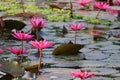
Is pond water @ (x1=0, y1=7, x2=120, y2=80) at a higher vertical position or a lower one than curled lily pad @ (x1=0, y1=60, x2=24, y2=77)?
lower

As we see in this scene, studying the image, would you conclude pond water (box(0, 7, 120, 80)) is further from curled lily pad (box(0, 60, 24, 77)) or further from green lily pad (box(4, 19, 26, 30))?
green lily pad (box(4, 19, 26, 30))

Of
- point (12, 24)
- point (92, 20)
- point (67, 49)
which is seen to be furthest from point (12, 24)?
point (92, 20)

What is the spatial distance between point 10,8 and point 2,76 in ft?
11.8

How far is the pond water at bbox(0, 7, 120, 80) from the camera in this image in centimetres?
281

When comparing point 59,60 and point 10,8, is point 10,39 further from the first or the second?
point 10,8

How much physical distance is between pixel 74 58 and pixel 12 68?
0.79 metres

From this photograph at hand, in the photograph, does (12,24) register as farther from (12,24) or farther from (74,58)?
(74,58)

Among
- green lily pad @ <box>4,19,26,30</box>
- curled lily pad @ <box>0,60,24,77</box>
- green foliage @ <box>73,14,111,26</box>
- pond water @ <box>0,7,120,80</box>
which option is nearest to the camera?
curled lily pad @ <box>0,60,24,77</box>

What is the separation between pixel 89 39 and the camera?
4.27 meters

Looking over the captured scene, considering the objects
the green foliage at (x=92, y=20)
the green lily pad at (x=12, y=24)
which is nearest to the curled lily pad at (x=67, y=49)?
the green lily pad at (x=12, y=24)

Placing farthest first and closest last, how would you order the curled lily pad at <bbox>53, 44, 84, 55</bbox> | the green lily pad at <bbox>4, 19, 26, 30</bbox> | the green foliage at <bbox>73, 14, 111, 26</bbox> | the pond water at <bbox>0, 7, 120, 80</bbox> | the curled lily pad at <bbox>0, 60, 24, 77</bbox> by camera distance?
1. the green foliage at <bbox>73, 14, 111, 26</bbox>
2. the green lily pad at <bbox>4, 19, 26, 30</bbox>
3. the curled lily pad at <bbox>53, 44, 84, 55</bbox>
4. the pond water at <bbox>0, 7, 120, 80</bbox>
5. the curled lily pad at <bbox>0, 60, 24, 77</bbox>

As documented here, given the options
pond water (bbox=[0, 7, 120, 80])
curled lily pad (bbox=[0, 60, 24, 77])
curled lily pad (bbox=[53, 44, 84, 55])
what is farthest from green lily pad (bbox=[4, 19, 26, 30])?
curled lily pad (bbox=[0, 60, 24, 77])

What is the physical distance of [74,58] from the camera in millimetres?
3408

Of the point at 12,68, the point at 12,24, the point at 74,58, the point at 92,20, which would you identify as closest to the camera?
the point at 12,68
